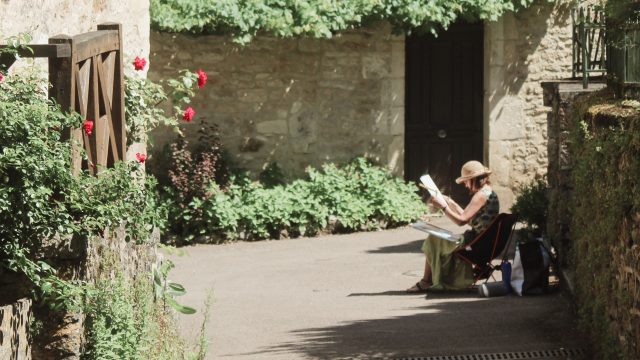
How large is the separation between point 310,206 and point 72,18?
23.4 feet

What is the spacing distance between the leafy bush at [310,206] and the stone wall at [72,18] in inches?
200

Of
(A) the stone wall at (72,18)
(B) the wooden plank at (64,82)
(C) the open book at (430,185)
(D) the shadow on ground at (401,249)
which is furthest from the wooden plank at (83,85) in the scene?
(D) the shadow on ground at (401,249)

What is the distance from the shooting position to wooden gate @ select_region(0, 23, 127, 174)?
6109 millimetres

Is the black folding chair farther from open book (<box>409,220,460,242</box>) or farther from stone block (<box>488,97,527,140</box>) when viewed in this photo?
stone block (<box>488,97,527,140</box>)

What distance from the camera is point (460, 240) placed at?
35.2 feet

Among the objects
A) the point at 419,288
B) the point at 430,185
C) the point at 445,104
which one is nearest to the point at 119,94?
the point at 430,185

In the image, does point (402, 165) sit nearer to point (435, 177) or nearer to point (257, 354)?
point (435, 177)

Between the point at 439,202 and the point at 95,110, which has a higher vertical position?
the point at 95,110

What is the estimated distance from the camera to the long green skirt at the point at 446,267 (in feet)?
35.3

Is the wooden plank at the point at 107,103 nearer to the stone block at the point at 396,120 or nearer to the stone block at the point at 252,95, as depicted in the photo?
the stone block at the point at 252,95

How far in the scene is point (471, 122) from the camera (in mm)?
16219

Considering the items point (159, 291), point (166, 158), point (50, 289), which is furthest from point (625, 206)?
point (166, 158)

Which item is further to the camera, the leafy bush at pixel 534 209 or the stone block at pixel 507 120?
→ the stone block at pixel 507 120

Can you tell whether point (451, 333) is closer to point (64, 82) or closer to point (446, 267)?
point (446, 267)
